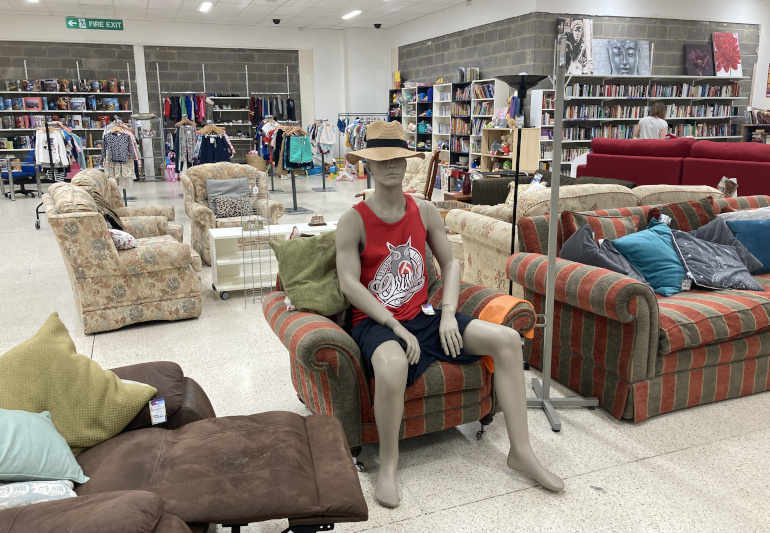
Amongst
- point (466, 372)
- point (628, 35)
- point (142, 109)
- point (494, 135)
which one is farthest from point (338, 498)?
point (142, 109)

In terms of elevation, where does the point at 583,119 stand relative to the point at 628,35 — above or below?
below

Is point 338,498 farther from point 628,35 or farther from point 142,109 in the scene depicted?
point 142,109

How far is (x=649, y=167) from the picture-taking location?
6160mm

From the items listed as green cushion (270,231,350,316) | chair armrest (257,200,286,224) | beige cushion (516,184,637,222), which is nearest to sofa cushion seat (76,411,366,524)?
green cushion (270,231,350,316)

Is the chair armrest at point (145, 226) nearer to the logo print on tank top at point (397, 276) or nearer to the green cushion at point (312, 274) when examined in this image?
the green cushion at point (312, 274)

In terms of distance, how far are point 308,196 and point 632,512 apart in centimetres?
918

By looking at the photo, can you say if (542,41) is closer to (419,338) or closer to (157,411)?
(419,338)

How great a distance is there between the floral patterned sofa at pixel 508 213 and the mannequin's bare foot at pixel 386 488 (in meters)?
1.65

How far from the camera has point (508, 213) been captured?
3752 mm

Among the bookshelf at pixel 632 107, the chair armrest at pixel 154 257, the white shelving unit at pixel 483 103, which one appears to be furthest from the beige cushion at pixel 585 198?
the white shelving unit at pixel 483 103

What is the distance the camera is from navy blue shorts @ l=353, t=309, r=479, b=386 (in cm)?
227

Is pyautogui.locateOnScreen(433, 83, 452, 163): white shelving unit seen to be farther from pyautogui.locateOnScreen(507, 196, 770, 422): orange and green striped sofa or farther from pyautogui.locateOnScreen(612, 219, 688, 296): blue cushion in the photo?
pyautogui.locateOnScreen(507, 196, 770, 422): orange and green striped sofa

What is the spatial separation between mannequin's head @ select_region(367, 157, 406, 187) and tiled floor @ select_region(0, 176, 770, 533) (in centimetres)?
110

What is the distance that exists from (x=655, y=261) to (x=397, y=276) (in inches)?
58.2
